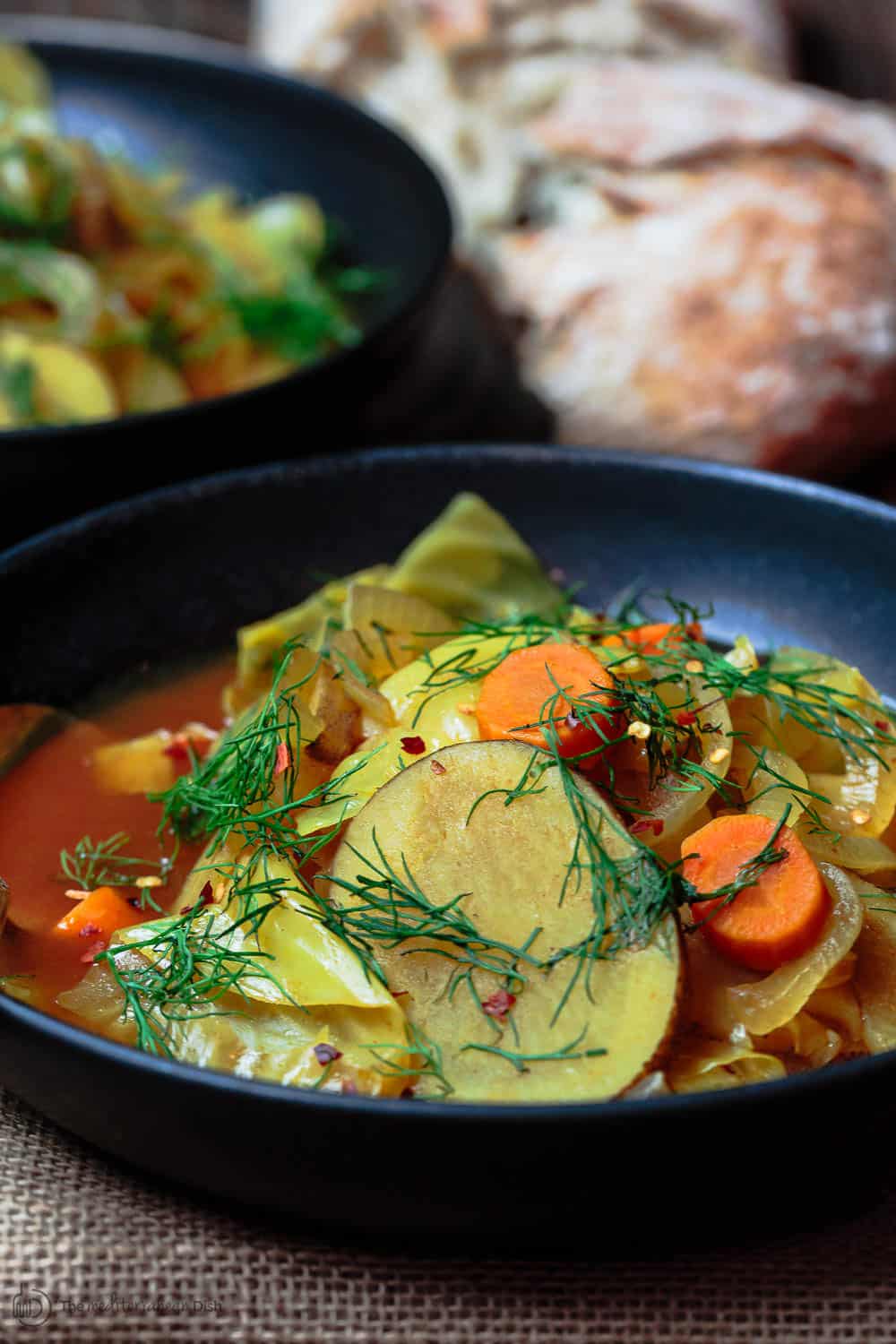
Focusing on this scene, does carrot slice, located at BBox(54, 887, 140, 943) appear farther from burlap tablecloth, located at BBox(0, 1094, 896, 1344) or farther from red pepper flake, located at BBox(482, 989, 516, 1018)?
red pepper flake, located at BBox(482, 989, 516, 1018)

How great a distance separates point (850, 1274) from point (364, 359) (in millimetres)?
2329

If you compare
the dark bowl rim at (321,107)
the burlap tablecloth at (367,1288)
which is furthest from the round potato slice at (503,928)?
the dark bowl rim at (321,107)

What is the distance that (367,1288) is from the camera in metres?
1.85

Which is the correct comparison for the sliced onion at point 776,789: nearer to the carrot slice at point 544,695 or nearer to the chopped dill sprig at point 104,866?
the carrot slice at point 544,695

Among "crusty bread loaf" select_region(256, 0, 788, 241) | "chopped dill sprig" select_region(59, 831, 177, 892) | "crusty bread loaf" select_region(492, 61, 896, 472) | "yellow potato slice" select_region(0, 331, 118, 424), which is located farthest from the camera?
"crusty bread loaf" select_region(256, 0, 788, 241)

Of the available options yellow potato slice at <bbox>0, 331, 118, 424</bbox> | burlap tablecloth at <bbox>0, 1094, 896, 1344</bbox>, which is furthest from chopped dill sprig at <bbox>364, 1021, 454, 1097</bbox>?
yellow potato slice at <bbox>0, 331, 118, 424</bbox>

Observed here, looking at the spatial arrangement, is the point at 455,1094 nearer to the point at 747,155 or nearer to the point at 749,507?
the point at 749,507

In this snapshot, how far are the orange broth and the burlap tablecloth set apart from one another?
12.2 inches

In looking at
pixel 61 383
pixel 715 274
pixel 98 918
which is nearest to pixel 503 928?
pixel 98 918

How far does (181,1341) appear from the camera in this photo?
1.79m

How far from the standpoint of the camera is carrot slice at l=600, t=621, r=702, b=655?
2.36 meters

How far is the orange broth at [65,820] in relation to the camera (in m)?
2.10

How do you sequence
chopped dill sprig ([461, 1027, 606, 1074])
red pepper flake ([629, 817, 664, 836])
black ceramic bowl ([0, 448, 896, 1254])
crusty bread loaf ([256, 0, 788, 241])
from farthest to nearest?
crusty bread loaf ([256, 0, 788, 241]) < red pepper flake ([629, 817, 664, 836]) < chopped dill sprig ([461, 1027, 606, 1074]) < black ceramic bowl ([0, 448, 896, 1254])

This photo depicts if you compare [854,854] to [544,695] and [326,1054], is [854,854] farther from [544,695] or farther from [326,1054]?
[326,1054]
